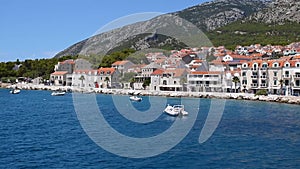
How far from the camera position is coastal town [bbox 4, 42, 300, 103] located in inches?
1649

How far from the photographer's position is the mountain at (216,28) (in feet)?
299

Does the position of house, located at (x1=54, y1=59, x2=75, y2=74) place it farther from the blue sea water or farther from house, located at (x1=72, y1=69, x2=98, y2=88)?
the blue sea water

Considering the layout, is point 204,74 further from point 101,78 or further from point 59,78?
point 59,78

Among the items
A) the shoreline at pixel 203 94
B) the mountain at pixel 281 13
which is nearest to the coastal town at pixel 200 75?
the shoreline at pixel 203 94

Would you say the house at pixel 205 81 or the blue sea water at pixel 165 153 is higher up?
the house at pixel 205 81

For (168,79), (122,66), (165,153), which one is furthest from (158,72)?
(165,153)

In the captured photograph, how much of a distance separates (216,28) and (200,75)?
61.2 metres

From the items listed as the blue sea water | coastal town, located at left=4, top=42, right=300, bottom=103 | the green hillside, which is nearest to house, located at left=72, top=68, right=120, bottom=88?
coastal town, located at left=4, top=42, right=300, bottom=103

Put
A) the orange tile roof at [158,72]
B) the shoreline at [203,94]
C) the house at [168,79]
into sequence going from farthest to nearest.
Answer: the orange tile roof at [158,72], the house at [168,79], the shoreline at [203,94]

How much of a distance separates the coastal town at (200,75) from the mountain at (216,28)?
1703 cm

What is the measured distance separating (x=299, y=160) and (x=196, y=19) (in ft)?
335

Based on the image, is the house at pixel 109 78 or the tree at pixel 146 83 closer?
the tree at pixel 146 83

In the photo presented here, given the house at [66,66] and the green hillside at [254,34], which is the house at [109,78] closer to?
the house at [66,66]

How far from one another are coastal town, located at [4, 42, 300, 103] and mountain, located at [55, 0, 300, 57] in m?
17.0
